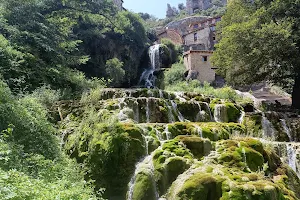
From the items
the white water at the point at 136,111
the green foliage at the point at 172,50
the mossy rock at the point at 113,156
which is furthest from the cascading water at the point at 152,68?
the mossy rock at the point at 113,156

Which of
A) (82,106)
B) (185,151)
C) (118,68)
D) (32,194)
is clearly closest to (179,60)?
(118,68)

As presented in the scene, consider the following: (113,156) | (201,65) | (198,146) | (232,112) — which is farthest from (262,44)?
(201,65)

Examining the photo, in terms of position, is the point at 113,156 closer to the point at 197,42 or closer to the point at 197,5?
the point at 197,42

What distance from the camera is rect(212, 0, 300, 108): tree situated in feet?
48.9

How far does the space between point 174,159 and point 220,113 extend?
693cm

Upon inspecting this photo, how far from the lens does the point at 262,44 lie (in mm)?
15094

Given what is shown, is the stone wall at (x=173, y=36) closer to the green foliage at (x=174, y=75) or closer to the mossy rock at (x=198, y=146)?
the green foliage at (x=174, y=75)

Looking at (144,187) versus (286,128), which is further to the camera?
(286,128)

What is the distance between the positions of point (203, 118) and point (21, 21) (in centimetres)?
1051

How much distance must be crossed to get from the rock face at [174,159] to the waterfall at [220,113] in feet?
10.3

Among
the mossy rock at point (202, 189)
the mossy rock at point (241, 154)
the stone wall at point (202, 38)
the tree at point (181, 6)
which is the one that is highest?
the tree at point (181, 6)

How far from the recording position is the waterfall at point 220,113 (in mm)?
13289

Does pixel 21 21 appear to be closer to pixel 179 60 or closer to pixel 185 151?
pixel 185 151

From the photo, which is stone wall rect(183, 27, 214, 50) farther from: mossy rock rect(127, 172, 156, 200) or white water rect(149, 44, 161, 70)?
mossy rock rect(127, 172, 156, 200)
